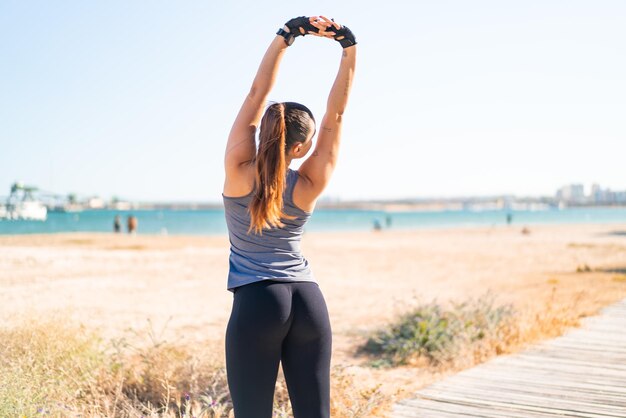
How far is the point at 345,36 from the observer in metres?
2.62

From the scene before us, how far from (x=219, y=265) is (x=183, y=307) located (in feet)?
30.5

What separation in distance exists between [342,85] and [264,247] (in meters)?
0.74

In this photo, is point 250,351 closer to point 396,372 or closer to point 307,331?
point 307,331

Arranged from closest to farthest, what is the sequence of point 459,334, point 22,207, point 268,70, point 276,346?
point 276,346 < point 268,70 < point 459,334 < point 22,207

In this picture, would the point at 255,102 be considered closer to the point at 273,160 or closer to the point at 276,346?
the point at 273,160

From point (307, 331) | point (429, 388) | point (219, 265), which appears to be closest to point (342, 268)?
point (219, 265)

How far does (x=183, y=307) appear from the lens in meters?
12.8

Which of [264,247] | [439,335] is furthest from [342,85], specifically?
[439,335]

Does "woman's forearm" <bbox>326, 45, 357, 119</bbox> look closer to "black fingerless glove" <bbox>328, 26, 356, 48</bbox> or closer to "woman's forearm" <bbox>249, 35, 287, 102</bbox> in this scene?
"black fingerless glove" <bbox>328, 26, 356, 48</bbox>

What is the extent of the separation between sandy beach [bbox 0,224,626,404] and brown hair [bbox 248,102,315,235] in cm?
362

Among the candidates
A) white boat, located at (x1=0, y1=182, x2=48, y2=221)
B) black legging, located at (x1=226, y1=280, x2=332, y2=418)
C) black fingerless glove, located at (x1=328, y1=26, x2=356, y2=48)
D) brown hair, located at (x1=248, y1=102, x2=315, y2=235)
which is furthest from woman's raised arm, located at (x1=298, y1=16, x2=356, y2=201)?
white boat, located at (x1=0, y1=182, x2=48, y2=221)

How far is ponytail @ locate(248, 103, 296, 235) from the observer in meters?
2.27

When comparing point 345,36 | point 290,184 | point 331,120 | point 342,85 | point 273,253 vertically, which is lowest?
point 273,253

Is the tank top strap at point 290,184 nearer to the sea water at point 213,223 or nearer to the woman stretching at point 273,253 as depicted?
the woman stretching at point 273,253
